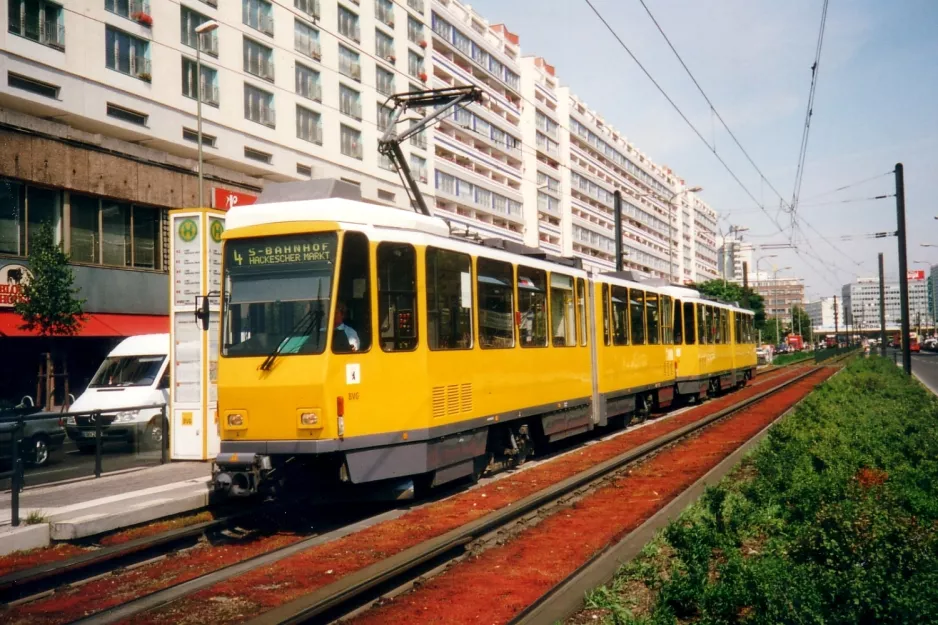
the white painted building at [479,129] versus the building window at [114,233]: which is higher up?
the white painted building at [479,129]

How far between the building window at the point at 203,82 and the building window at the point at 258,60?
7.10 ft

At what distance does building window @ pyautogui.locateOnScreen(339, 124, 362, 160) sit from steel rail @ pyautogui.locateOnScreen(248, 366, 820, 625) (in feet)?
114

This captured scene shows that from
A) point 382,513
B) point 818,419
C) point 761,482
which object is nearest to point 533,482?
point 382,513

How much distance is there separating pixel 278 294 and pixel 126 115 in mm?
26154

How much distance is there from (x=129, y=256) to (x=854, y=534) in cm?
2972

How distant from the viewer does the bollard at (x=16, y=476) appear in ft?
28.3

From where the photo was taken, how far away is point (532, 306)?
40.7ft

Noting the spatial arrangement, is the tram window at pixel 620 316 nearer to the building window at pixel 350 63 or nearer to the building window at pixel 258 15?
the building window at pixel 258 15

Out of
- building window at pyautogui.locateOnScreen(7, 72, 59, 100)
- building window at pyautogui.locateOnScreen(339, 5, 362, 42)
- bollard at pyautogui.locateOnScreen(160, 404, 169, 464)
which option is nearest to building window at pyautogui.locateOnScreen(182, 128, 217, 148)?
building window at pyautogui.locateOnScreen(7, 72, 59, 100)

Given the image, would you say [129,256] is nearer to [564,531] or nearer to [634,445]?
[634,445]

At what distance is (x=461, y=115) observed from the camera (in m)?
63.6

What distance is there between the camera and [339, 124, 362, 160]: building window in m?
43.7

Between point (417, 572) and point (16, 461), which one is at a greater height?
point (16, 461)

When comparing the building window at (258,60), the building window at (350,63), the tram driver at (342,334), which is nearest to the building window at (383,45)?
the building window at (350,63)
